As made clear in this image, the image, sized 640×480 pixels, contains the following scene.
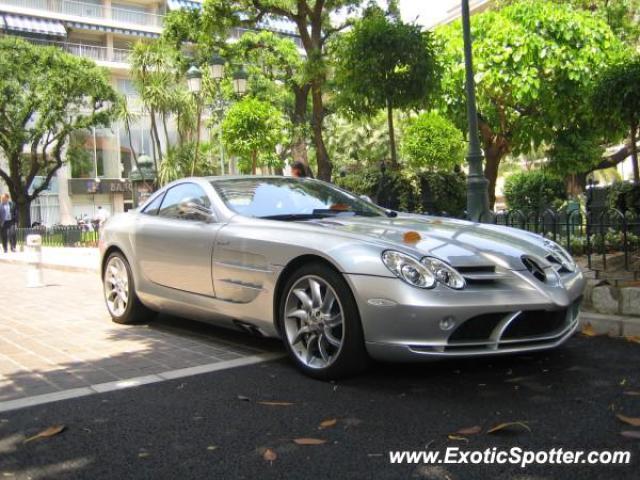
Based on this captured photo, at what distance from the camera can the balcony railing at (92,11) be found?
136ft

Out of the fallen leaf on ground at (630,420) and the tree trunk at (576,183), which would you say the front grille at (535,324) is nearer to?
the fallen leaf on ground at (630,420)

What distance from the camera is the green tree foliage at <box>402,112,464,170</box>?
70.2ft

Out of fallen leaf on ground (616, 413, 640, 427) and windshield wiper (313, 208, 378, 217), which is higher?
windshield wiper (313, 208, 378, 217)

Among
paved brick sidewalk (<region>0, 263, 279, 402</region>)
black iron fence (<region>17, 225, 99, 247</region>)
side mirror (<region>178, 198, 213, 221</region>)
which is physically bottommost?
paved brick sidewalk (<region>0, 263, 279, 402</region>)

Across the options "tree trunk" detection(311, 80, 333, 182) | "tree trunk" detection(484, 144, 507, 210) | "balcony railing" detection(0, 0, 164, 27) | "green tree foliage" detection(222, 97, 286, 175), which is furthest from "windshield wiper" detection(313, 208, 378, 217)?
"balcony railing" detection(0, 0, 164, 27)

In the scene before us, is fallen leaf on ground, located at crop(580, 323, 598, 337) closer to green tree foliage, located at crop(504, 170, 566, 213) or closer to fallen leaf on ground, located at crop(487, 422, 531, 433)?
fallen leaf on ground, located at crop(487, 422, 531, 433)

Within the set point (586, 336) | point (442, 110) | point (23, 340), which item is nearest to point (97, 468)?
point (23, 340)

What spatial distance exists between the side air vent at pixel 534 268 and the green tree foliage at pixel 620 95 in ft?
18.2

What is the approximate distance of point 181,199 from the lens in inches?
215

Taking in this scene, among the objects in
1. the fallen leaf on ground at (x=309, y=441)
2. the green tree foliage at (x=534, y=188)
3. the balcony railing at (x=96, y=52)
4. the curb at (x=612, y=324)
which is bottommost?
the fallen leaf on ground at (x=309, y=441)

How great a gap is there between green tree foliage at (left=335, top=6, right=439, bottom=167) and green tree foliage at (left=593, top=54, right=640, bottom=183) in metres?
2.71

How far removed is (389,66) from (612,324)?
253 inches

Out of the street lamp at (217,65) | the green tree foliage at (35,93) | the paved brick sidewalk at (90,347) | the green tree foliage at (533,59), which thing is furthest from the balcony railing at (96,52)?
the paved brick sidewalk at (90,347)

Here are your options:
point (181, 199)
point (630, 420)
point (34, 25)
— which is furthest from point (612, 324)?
point (34, 25)
